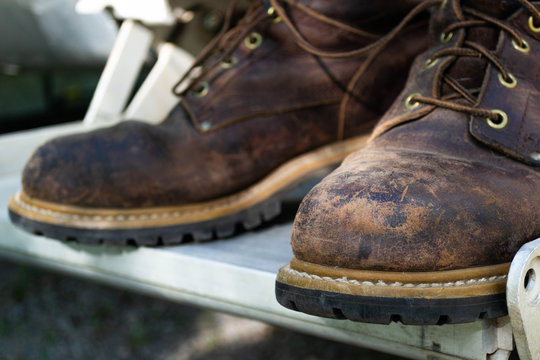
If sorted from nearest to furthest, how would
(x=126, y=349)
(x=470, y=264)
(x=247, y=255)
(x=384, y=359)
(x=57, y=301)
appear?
(x=470, y=264)
(x=247, y=255)
(x=384, y=359)
(x=126, y=349)
(x=57, y=301)

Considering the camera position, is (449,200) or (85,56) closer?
(449,200)

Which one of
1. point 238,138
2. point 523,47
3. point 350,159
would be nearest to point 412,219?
point 350,159

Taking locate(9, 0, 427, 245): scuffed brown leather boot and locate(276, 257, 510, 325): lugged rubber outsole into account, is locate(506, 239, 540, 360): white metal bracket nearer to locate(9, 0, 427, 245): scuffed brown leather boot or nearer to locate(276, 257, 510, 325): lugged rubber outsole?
locate(276, 257, 510, 325): lugged rubber outsole

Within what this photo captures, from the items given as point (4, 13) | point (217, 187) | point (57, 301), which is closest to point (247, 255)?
point (217, 187)

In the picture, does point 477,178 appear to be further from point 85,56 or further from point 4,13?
point 4,13

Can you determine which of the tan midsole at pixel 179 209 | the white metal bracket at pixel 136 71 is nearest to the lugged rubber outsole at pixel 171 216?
the tan midsole at pixel 179 209

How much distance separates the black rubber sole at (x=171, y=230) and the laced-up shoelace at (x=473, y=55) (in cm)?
29

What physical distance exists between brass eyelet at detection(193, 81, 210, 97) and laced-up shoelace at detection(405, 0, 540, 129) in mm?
332

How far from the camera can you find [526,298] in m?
0.54

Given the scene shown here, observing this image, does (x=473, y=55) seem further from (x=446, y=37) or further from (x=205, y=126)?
(x=205, y=126)

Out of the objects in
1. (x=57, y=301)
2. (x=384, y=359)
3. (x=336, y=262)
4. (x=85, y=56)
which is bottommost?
(x=57, y=301)

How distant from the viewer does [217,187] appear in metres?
0.88

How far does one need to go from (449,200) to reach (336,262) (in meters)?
0.12

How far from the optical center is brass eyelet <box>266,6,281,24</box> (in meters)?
0.89
